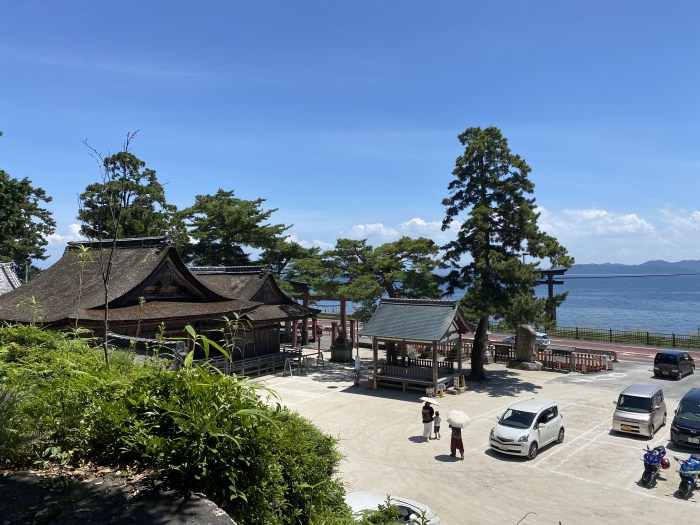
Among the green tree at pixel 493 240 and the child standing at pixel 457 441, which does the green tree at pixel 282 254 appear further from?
the child standing at pixel 457 441

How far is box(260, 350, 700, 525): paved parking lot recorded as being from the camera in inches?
459

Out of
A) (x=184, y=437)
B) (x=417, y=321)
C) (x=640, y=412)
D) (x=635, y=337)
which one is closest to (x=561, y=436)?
(x=640, y=412)

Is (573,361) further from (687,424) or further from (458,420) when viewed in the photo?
(458,420)

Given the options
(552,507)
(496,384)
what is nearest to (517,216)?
(496,384)

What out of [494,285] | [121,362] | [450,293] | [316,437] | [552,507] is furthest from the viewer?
[450,293]

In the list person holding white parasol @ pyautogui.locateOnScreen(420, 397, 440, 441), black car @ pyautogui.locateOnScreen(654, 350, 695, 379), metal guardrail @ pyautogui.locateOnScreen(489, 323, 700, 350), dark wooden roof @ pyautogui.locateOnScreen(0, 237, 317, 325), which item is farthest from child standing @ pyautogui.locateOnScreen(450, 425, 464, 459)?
metal guardrail @ pyautogui.locateOnScreen(489, 323, 700, 350)

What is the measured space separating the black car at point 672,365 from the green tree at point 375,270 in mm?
13334

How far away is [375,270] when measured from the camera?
29906mm

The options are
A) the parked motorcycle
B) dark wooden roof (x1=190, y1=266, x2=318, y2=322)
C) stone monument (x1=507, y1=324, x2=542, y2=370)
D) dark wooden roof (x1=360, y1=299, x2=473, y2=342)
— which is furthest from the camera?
stone monument (x1=507, y1=324, x2=542, y2=370)

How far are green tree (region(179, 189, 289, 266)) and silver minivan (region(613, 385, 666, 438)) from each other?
1130 inches

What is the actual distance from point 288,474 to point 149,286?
19.1 m

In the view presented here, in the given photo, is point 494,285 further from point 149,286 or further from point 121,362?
point 121,362

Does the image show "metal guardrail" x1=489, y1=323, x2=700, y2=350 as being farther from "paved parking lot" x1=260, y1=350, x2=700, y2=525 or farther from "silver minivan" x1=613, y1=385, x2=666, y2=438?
"silver minivan" x1=613, y1=385, x2=666, y2=438

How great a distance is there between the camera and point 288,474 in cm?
511
